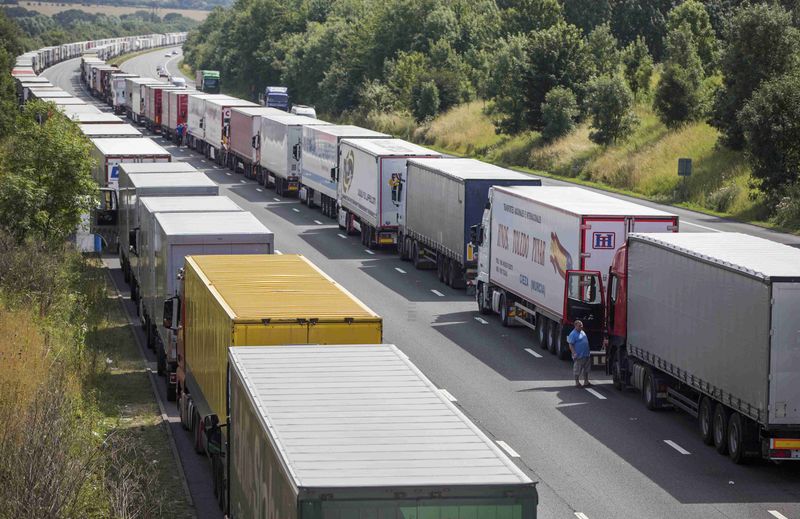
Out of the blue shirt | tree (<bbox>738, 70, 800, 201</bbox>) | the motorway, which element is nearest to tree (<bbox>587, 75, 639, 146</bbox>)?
tree (<bbox>738, 70, 800, 201</bbox>)

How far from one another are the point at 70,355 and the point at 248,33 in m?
129

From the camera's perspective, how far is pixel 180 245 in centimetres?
2658

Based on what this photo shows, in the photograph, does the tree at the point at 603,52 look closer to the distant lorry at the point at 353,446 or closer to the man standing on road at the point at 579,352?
the man standing on road at the point at 579,352

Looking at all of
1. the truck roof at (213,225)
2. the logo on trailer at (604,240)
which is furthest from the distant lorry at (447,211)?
the truck roof at (213,225)

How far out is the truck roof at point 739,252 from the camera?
866 inches

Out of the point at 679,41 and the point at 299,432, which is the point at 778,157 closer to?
the point at 679,41

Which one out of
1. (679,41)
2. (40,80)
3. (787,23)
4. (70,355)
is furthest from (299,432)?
(40,80)

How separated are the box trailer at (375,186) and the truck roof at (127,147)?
6.74m

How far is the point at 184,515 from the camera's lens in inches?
775

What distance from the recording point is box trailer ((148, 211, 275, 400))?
26.2 metres

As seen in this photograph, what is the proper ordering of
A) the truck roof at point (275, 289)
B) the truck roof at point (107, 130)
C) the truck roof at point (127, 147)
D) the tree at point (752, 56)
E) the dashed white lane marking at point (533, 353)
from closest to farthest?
the truck roof at point (275, 289) < the dashed white lane marking at point (533, 353) < the truck roof at point (127, 147) < the truck roof at point (107, 130) < the tree at point (752, 56)

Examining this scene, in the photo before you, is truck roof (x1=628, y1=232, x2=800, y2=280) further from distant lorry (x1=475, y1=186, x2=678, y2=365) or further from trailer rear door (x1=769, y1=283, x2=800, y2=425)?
distant lorry (x1=475, y1=186, x2=678, y2=365)

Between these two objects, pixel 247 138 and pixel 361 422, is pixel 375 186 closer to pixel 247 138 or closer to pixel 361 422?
pixel 247 138

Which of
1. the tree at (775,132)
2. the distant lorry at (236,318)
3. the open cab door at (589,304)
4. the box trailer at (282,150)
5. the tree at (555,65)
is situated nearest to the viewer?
the distant lorry at (236,318)
